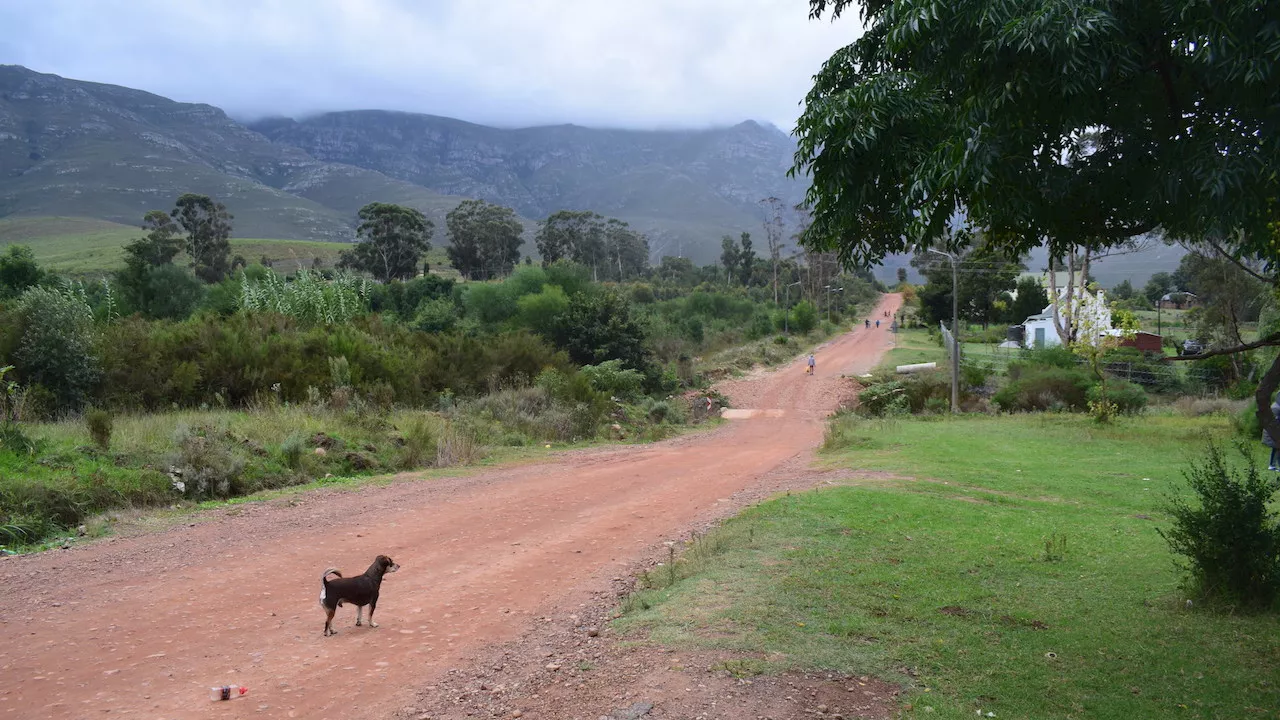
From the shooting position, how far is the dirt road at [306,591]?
A: 17.0 feet

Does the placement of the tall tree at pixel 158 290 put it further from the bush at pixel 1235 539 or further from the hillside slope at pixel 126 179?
the hillside slope at pixel 126 179

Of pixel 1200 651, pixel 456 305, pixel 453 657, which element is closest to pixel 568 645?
pixel 453 657

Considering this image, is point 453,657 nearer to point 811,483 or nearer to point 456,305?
point 811,483

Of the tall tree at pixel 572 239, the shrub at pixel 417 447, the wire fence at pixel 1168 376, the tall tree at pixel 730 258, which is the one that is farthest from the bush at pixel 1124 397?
the tall tree at pixel 730 258

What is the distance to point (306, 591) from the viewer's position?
7.28 meters

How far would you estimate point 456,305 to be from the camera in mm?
43656

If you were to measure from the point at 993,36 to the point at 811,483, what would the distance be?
8928 mm

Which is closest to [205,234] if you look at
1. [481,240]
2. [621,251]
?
[481,240]

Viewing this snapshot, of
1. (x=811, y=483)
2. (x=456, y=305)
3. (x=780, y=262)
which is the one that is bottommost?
(x=811, y=483)

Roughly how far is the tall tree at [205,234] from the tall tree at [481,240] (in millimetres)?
22163

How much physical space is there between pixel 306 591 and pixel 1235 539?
293 inches

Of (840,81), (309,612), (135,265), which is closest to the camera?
(309,612)

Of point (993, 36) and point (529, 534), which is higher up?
point (993, 36)

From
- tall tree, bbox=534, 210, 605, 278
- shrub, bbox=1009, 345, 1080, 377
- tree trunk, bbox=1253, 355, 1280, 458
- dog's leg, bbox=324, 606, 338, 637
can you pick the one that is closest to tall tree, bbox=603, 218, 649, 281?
tall tree, bbox=534, 210, 605, 278
